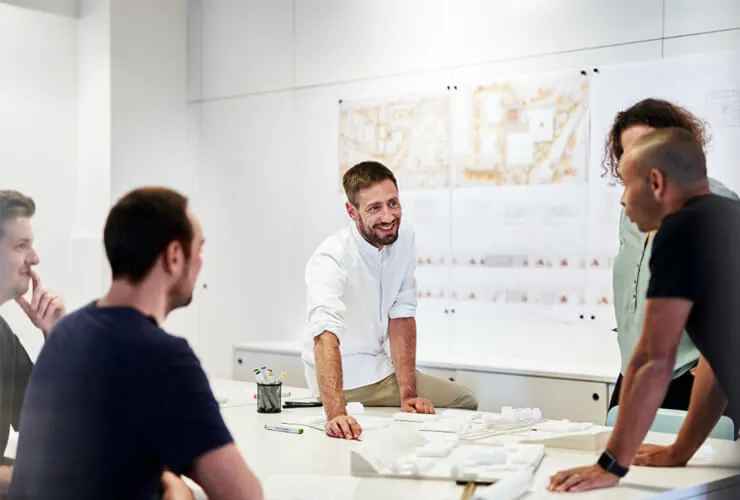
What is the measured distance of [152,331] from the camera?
1482mm

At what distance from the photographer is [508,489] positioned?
170cm

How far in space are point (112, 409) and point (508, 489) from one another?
0.70m

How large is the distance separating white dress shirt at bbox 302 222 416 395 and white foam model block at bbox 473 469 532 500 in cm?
134

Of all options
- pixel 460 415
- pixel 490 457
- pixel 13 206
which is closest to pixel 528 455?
pixel 490 457

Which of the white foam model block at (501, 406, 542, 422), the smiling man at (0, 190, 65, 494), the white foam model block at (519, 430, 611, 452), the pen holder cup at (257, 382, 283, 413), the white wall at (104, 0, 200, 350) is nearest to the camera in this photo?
the smiling man at (0, 190, 65, 494)

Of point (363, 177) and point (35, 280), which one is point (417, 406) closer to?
point (363, 177)

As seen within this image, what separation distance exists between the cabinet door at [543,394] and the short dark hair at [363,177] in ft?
3.30

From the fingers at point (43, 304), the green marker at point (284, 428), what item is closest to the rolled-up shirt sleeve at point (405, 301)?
the green marker at point (284, 428)

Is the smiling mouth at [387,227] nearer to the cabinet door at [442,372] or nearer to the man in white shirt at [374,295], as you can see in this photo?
the man in white shirt at [374,295]

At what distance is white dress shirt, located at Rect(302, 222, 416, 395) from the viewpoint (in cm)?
313

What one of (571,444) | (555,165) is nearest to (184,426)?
(571,444)

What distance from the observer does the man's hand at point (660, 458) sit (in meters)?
2.03

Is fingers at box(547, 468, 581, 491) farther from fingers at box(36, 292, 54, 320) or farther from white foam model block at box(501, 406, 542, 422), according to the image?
fingers at box(36, 292, 54, 320)

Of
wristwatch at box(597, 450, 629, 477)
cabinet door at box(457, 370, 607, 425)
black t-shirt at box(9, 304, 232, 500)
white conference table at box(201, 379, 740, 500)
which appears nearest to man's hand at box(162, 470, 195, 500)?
white conference table at box(201, 379, 740, 500)
